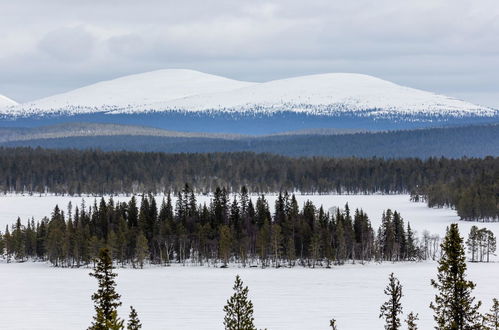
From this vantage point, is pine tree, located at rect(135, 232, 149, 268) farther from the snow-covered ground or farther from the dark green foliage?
the dark green foliage

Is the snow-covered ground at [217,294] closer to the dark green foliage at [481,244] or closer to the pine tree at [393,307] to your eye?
the dark green foliage at [481,244]

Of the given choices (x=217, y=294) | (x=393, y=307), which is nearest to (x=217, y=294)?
(x=217, y=294)

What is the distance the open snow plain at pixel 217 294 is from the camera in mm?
74312

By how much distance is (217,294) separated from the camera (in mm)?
93250

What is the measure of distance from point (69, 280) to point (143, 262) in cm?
2329

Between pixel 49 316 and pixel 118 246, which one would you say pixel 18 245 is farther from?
pixel 49 316

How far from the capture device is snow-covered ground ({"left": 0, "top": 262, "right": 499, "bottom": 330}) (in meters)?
74.2

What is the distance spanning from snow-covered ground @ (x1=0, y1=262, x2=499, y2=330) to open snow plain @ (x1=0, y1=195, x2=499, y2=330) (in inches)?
3.1

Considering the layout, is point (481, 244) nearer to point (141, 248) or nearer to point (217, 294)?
point (141, 248)

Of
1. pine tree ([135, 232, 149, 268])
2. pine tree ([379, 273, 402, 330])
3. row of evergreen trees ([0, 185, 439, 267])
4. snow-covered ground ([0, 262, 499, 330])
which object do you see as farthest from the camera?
row of evergreen trees ([0, 185, 439, 267])

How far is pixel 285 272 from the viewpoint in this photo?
11756 centimetres

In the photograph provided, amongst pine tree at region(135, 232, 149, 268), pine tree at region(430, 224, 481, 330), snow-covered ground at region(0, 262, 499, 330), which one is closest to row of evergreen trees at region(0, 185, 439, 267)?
pine tree at region(135, 232, 149, 268)

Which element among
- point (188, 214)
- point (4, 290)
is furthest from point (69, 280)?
point (188, 214)

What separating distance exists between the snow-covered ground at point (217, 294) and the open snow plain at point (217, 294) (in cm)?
8
